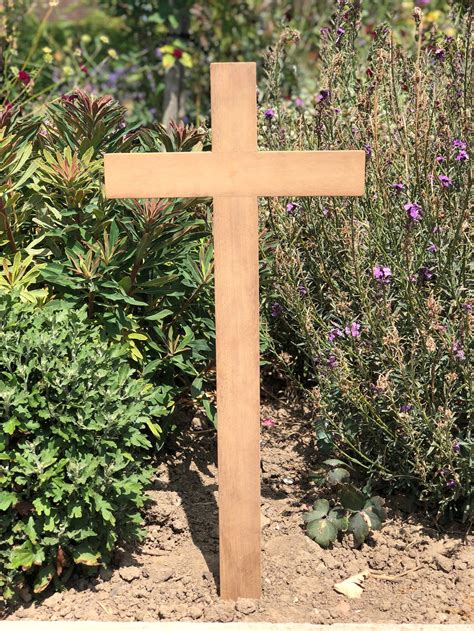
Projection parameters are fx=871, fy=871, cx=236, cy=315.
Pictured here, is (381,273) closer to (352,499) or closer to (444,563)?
(352,499)

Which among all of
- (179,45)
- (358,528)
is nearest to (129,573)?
(358,528)

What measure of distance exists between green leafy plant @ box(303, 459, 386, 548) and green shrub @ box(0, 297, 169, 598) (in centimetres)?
59

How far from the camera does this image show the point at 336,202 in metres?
2.96

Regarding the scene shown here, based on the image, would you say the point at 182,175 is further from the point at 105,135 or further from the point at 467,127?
the point at 467,127

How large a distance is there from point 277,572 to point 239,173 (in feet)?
4.09

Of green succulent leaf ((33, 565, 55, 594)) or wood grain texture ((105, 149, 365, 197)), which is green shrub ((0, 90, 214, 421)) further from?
green succulent leaf ((33, 565, 55, 594))

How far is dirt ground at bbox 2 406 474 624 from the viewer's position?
8.36 ft

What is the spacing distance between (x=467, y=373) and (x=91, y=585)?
1.32 meters

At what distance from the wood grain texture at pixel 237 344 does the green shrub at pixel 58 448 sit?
313mm

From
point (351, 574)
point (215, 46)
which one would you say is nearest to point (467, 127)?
point (351, 574)

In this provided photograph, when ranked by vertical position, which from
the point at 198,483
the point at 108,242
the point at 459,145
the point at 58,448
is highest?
the point at 459,145

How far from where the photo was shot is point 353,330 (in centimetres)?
280

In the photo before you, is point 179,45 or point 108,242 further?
point 179,45

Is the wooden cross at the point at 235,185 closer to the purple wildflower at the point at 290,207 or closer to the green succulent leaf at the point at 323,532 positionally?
the green succulent leaf at the point at 323,532
